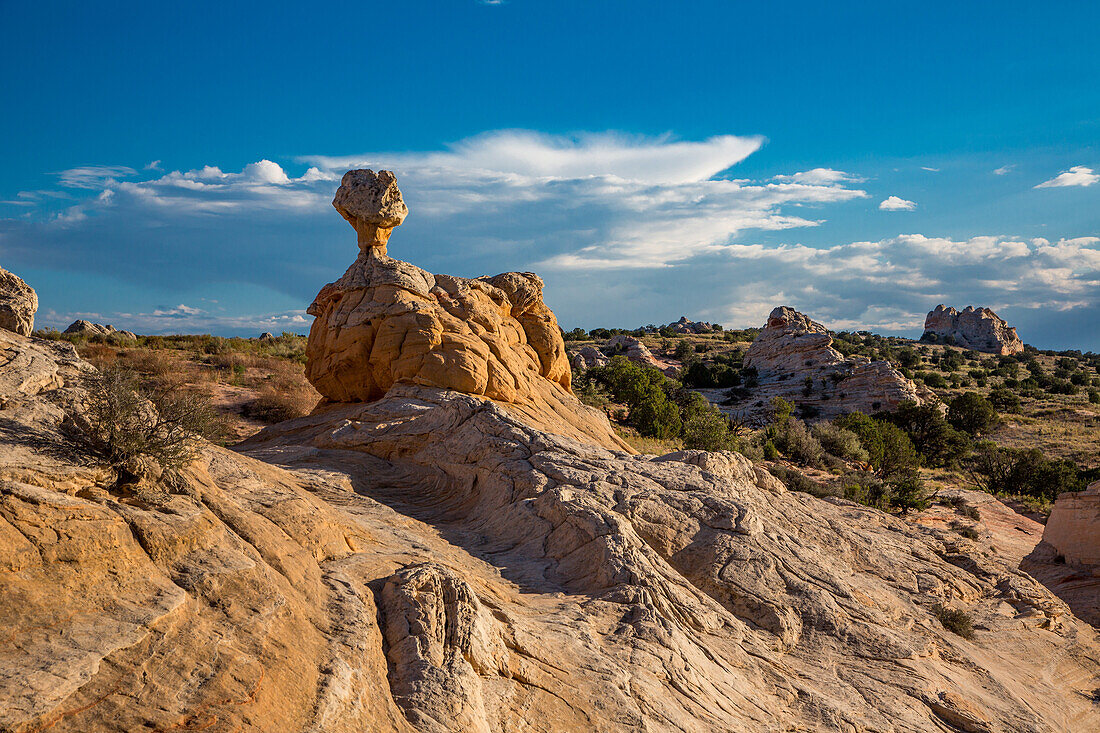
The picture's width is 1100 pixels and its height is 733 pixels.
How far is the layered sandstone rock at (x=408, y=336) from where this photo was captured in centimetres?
1395

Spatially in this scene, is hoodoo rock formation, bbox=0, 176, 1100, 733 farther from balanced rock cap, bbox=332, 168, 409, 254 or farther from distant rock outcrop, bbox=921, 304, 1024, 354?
distant rock outcrop, bbox=921, 304, 1024, 354

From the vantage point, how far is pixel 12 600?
12.1ft

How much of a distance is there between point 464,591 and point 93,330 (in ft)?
124

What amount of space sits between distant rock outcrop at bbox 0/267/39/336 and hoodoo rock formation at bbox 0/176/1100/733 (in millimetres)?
2365

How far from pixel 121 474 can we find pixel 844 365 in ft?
170

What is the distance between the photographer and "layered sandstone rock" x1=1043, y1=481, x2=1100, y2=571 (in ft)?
49.2

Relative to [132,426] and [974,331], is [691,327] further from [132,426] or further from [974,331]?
[132,426]

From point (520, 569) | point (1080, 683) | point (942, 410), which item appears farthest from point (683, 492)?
point (942, 410)

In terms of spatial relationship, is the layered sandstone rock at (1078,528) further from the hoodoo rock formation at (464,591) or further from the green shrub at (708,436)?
the green shrub at (708,436)

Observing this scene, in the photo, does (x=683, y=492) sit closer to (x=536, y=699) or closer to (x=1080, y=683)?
(x=536, y=699)

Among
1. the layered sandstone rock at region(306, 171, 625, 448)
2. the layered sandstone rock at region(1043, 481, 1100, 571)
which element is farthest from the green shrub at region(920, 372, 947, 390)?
the layered sandstone rock at region(306, 171, 625, 448)

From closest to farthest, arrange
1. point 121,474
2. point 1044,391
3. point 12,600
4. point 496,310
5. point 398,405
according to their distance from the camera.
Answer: point 12,600 < point 121,474 < point 398,405 < point 496,310 < point 1044,391

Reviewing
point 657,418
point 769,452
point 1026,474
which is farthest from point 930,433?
point 657,418

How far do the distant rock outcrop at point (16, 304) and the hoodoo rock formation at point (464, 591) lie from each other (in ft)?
7.76
